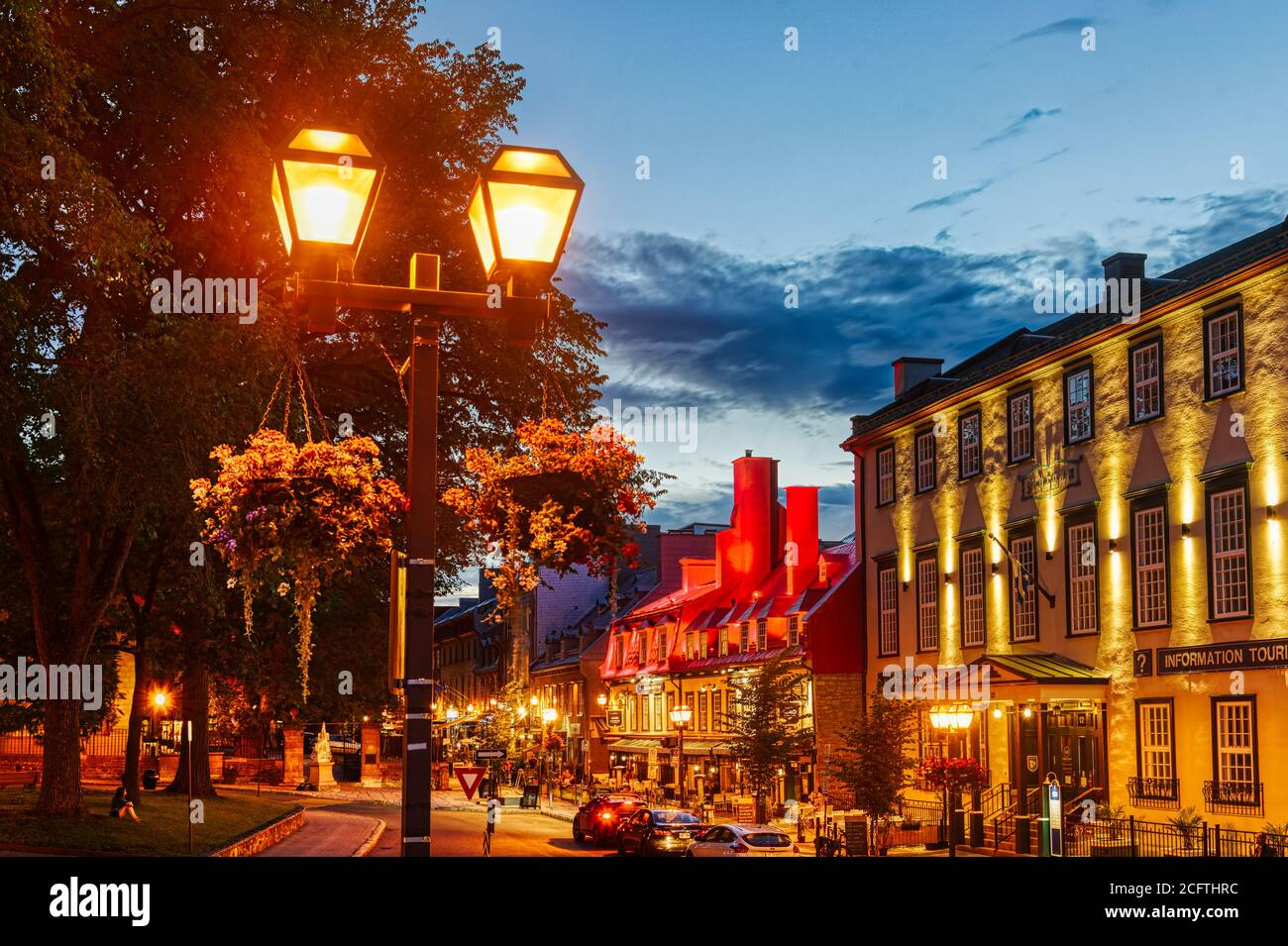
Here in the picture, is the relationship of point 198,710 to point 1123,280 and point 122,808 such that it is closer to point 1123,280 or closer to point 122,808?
point 122,808

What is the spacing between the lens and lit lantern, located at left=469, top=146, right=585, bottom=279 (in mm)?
7262

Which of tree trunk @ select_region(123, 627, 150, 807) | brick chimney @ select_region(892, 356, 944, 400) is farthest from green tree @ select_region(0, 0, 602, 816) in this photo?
brick chimney @ select_region(892, 356, 944, 400)

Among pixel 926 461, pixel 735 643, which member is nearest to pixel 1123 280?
pixel 926 461

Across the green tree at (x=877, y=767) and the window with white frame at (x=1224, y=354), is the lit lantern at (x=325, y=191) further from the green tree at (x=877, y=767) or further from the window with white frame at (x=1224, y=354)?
the green tree at (x=877, y=767)

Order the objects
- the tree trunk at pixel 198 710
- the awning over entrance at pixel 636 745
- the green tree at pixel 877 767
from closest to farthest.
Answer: the green tree at pixel 877 767
the tree trunk at pixel 198 710
the awning over entrance at pixel 636 745

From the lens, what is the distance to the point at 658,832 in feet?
121

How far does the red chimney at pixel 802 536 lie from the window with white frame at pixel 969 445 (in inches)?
516

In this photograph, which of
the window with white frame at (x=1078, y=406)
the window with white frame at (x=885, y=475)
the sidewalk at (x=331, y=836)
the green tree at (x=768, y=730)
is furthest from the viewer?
the window with white frame at (x=885, y=475)

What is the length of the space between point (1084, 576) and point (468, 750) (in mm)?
55148

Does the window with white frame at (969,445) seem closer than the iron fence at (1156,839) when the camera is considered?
No

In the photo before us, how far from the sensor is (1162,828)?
109 feet

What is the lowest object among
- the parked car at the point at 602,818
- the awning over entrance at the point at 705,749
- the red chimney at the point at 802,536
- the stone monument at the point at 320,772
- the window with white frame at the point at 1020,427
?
the stone monument at the point at 320,772

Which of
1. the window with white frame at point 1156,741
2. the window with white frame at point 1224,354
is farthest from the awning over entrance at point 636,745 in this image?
the window with white frame at point 1224,354

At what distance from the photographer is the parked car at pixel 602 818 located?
138ft
